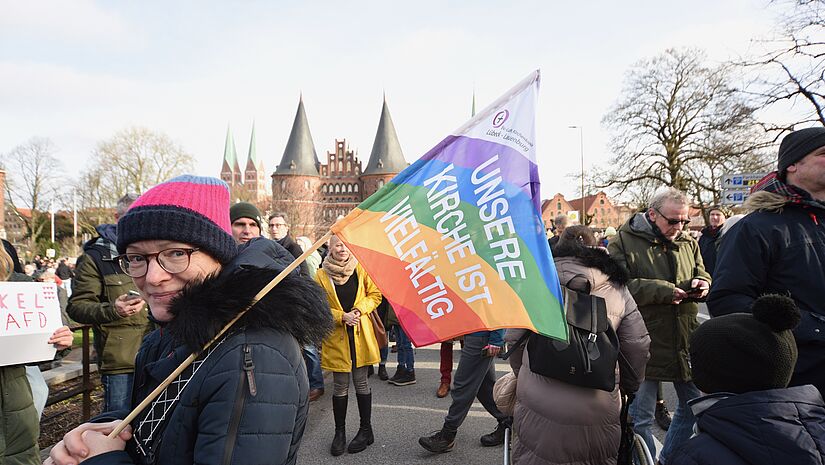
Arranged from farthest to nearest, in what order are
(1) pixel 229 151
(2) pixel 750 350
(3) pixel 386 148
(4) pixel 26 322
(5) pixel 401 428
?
1. (1) pixel 229 151
2. (3) pixel 386 148
3. (5) pixel 401 428
4. (4) pixel 26 322
5. (2) pixel 750 350

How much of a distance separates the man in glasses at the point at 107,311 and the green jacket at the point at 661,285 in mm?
3759

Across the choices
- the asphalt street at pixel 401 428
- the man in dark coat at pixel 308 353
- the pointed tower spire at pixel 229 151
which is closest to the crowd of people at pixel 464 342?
the asphalt street at pixel 401 428

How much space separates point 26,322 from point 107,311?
0.88 meters

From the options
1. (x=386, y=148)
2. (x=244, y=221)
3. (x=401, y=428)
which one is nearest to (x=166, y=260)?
(x=244, y=221)

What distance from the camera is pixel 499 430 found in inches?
174

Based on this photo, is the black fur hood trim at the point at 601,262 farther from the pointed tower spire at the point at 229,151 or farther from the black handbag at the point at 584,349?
the pointed tower spire at the point at 229,151

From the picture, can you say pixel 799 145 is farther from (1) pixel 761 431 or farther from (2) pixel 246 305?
(2) pixel 246 305

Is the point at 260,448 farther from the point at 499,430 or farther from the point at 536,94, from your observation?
the point at 499,430

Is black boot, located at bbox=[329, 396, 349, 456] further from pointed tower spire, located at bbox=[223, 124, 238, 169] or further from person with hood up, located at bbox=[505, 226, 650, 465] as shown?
pointed tower spire, located at bbox=[223, 124, 238, 169]

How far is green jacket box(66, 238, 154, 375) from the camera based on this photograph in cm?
354

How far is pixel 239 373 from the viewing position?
1214 mm

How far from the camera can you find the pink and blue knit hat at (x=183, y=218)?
145cm

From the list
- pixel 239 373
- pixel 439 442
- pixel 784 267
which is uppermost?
pixel 784 267

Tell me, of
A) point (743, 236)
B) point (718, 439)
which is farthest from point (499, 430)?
point (718, 439)
